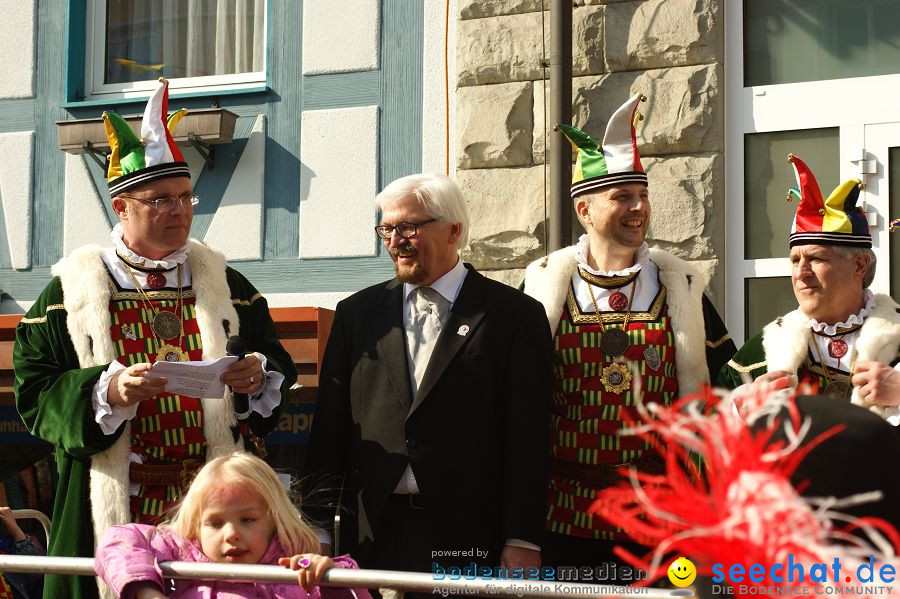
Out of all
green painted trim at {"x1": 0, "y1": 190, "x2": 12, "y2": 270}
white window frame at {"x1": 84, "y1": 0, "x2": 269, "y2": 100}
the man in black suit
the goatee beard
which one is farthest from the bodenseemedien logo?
green painted trim at {"x1": 0, "y1": 190, "x2": 12, "y2": 270}

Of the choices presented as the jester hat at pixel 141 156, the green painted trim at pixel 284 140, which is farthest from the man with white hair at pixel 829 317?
the green painted trim at pixel 284 140

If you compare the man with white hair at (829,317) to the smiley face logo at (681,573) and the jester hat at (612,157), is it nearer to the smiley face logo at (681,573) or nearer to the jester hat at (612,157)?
the jester hat at (612,157)

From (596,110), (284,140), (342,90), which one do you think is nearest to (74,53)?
(284,140)

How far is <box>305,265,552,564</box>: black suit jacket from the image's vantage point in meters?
3.84

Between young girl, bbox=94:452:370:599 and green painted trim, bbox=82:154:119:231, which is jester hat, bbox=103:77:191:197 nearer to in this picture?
young girl, bbox=94:452:370:599

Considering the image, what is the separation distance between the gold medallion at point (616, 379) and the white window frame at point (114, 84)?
11.1 ft

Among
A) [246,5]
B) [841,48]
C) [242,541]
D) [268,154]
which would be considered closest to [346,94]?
[268,154]

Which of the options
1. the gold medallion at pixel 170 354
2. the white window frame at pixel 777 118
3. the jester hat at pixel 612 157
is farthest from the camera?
the white window frame at pixel 777 118

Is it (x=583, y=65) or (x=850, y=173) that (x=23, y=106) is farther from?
(x=850, y=173)

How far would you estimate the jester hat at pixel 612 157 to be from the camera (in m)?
4.31

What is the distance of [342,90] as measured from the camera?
6566mm

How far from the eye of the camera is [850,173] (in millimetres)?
5551

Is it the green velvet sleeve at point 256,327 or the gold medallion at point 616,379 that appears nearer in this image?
the gold medallion at point 616,379

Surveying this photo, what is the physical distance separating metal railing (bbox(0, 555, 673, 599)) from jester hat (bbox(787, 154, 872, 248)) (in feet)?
5.64
